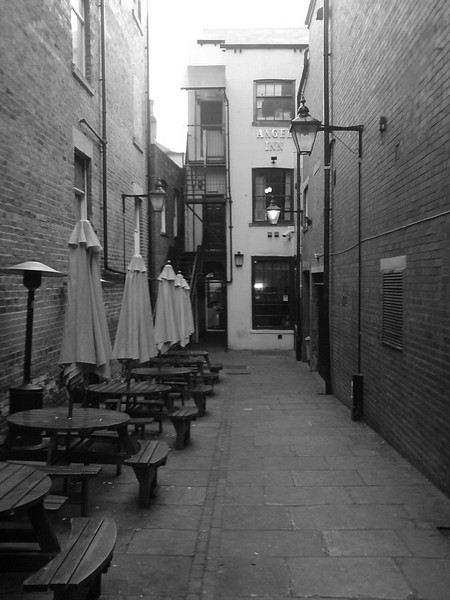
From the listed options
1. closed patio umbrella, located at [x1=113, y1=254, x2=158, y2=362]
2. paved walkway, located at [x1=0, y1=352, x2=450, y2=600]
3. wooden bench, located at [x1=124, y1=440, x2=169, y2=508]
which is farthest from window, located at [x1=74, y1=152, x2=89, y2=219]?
wooden bench, located at [x1=124, y1=440, x2=169, y2=508]

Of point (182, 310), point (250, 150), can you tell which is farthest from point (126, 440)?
point (250, 150)

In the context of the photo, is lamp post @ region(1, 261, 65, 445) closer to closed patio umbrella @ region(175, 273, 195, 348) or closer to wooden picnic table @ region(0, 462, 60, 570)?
wooden picnic table @ region(0, 462, 60, 570)

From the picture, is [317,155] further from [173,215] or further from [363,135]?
[173,215]

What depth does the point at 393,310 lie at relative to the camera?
306 inches

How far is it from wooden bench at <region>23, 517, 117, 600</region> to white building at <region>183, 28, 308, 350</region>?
58.1ft

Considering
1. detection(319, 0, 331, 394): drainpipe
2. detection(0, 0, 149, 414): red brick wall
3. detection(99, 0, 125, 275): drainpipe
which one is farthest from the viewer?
detection(319, 0, 331, 394): drainpipe

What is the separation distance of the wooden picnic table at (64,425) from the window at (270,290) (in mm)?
15512

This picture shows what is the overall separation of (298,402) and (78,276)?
6771 millimetres

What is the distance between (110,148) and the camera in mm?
12828

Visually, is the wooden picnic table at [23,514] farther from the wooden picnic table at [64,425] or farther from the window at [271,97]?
the window at [271,97]

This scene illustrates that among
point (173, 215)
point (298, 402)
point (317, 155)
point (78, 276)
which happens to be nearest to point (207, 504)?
point (78, 276)

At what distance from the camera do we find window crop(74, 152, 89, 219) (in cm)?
1109

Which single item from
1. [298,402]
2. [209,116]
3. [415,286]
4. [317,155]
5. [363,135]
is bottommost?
[298,402]

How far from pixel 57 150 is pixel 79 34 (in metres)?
3.49
